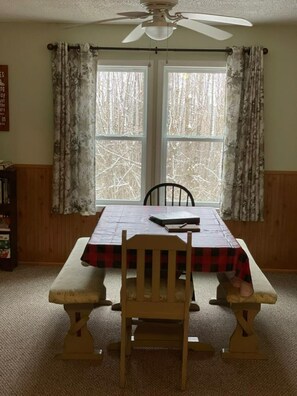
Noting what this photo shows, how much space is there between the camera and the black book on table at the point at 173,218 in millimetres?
3209

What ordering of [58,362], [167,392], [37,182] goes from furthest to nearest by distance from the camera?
[37,182] < [58,362] < [167,392]

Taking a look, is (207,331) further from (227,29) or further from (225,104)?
(227,29)

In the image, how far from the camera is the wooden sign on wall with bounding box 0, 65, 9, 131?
439 cm

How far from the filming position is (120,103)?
451cm

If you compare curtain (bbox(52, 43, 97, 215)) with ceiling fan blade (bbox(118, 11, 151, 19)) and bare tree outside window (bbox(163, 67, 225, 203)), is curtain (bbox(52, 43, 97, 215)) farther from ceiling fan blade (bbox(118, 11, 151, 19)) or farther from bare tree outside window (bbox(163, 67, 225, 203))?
ceiling fan blade (bbox(118, 11, 151, 19))

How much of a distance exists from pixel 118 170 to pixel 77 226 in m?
0.70

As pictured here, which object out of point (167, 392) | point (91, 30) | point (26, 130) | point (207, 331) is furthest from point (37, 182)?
point (167, 392)

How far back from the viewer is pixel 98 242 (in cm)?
272

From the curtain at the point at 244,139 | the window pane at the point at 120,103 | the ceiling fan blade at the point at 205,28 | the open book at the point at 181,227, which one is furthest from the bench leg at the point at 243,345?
the window pane at the point at 120,103

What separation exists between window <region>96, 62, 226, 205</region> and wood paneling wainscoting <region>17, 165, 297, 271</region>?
42 cm

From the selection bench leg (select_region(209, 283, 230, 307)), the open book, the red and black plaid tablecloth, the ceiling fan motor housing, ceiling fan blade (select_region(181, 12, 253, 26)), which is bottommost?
bench leg (select_region(209, 283, 230, 307))

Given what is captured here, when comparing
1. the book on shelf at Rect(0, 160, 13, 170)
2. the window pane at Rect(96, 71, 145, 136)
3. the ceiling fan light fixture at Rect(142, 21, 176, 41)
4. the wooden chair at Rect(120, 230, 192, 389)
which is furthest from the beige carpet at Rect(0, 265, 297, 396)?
the ceiling fan light fixture at Rect(142, 21, 176, 41)

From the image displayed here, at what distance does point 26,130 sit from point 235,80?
81.0 inches

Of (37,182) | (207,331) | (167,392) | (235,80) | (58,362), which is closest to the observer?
(167,392)
